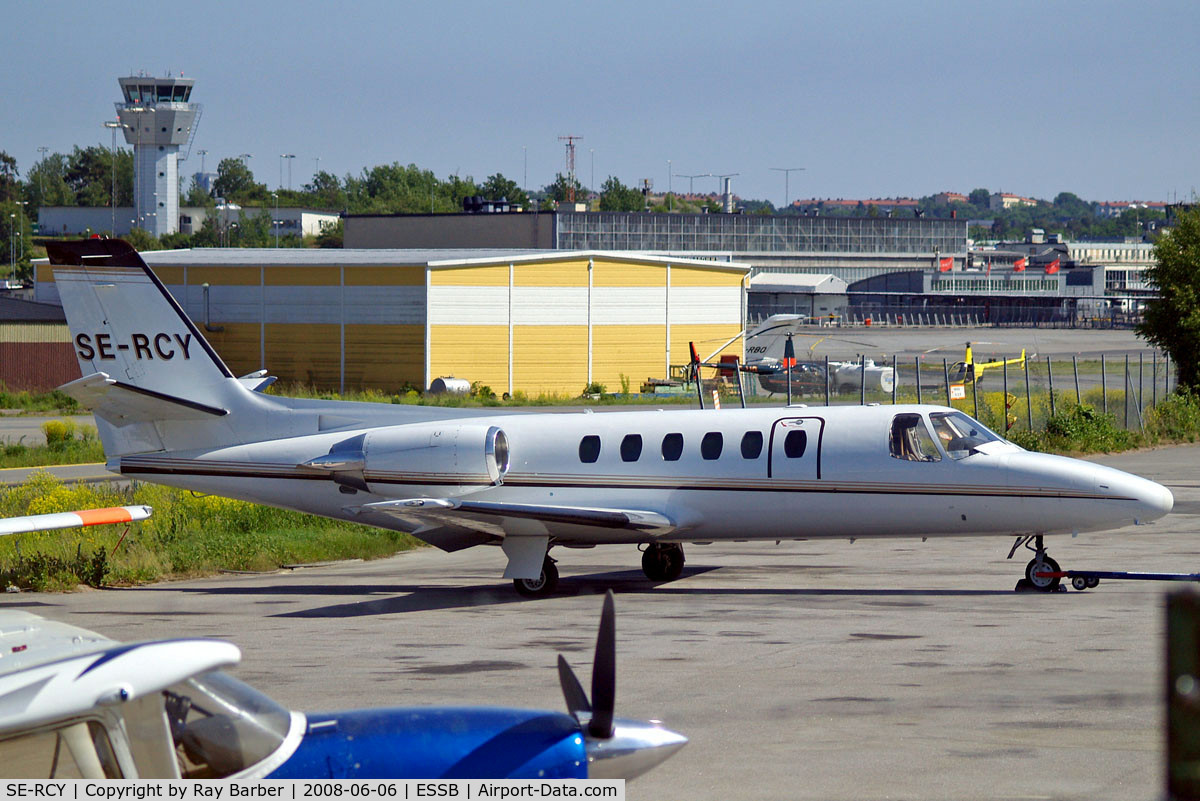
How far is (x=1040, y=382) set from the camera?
60031mm

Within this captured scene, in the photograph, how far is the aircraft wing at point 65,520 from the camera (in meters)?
8.73

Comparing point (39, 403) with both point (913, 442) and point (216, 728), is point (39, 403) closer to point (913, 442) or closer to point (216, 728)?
point (913, 442)

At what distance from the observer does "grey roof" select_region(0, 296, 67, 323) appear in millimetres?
55156

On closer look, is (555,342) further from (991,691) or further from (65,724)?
(65,724)

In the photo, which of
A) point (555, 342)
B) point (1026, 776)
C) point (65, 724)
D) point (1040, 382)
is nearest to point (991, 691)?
point (1026, 776)

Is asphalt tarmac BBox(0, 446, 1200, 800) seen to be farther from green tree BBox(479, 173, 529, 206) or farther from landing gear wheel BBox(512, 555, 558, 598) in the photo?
green tree BBox(479, 173, 529, 206)

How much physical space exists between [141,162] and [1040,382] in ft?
371

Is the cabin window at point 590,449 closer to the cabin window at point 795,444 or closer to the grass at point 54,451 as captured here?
the cabin window at point 795,444

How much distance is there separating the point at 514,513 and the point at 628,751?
10778mm

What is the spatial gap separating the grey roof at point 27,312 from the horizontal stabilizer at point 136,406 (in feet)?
131

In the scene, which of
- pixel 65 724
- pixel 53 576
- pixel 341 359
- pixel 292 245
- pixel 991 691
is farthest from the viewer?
pixel 292 245

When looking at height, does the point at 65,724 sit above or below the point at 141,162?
below

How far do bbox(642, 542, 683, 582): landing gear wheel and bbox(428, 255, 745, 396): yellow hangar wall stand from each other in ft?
113

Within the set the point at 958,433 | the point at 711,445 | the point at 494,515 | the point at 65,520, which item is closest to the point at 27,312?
the point at 494,515
